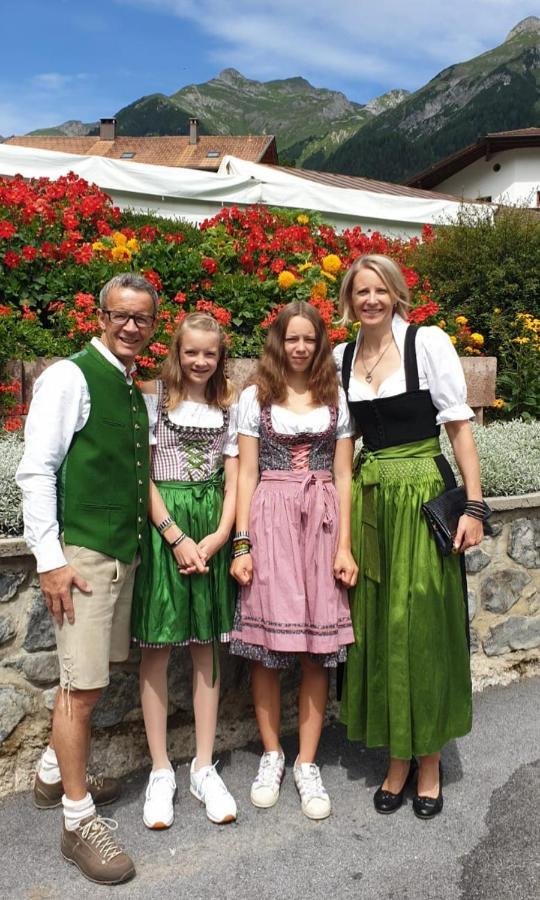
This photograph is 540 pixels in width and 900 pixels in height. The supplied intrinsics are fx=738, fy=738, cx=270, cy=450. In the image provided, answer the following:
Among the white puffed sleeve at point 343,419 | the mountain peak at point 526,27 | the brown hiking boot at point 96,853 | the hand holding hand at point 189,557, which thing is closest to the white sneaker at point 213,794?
the brown hiking boot at point 96,853

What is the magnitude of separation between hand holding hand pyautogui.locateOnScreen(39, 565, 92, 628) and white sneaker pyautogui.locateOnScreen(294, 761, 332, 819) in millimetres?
1083

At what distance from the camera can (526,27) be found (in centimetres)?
18375

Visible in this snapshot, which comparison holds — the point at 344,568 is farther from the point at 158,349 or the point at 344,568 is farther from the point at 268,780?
the point at 158,349

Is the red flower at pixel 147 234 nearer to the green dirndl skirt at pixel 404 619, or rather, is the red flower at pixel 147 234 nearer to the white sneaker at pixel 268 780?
the green dirndl skirt at pixel 404 619

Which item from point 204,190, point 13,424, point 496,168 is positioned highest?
point 496,168

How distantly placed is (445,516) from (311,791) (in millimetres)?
1087

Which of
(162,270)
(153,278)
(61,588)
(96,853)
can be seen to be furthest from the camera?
(162,270)

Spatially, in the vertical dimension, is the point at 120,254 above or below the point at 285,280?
above

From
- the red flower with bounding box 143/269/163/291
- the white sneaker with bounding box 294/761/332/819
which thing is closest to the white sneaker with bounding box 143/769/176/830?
the white sneaker with bounding box 294/761/332/819

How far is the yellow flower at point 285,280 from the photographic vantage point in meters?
4.95

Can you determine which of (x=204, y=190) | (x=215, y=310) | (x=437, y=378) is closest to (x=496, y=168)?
(x=204, y=190)

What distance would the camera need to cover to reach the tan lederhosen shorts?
2.18 metres

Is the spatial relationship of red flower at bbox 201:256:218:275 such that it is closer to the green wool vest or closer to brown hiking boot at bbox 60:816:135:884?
the green wool vest

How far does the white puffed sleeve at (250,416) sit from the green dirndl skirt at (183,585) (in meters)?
0.20
